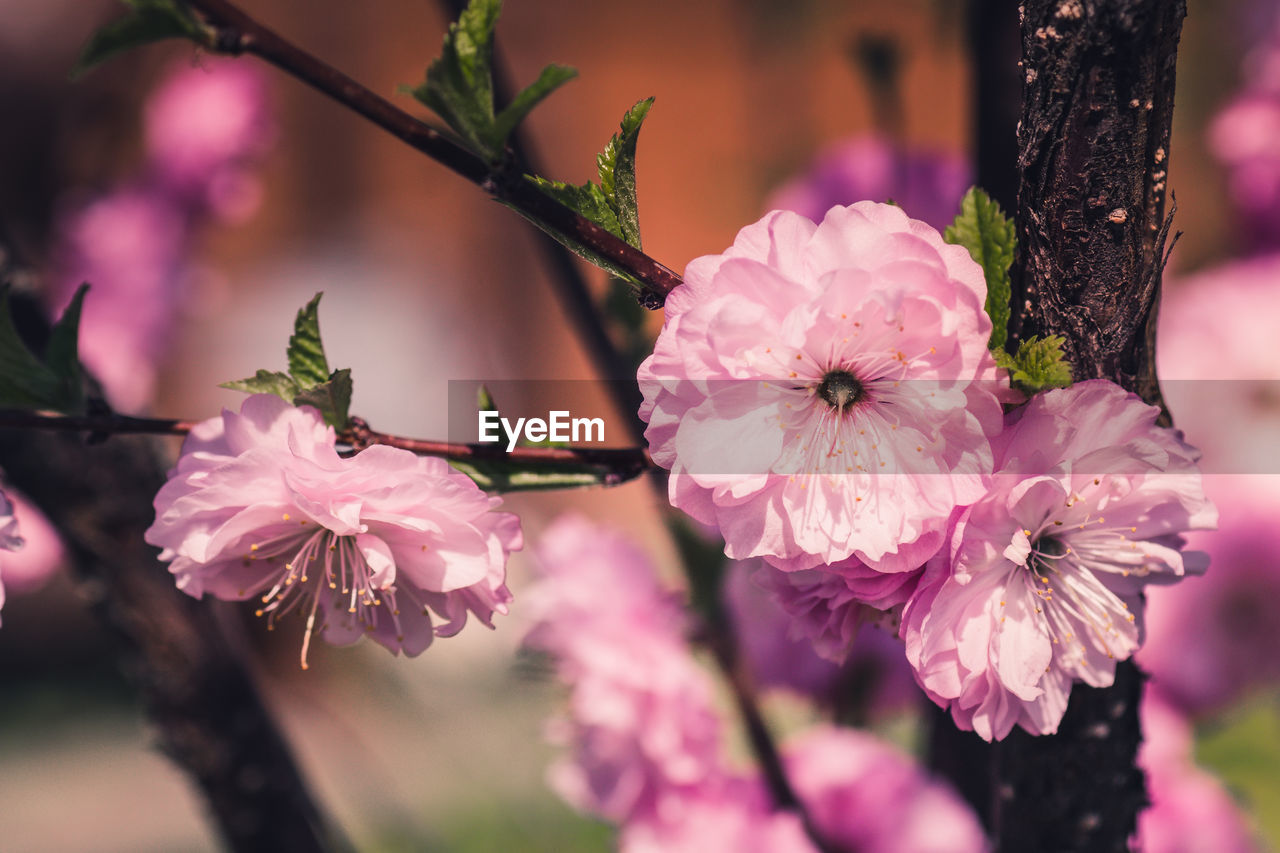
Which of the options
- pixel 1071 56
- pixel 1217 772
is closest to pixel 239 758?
pixel 1071 56

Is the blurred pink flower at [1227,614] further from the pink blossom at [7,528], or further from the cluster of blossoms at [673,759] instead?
the pink blossom at [7,528]

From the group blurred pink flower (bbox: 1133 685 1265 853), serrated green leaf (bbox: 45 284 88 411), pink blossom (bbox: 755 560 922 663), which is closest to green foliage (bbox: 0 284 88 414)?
serrated green leaf (bbox: 45 284 88 411)

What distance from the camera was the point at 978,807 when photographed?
1.60 feet

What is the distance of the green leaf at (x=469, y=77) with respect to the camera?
0.76 ft

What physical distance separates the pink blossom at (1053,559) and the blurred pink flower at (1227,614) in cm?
43

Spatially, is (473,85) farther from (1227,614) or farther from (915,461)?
(1227,614)

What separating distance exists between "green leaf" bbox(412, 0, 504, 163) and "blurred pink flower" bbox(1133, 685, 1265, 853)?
0.55 meters

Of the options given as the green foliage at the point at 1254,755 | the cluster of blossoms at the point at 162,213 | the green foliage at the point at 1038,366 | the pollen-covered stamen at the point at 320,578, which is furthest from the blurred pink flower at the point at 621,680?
the cluster of blossoms at the point at 162,213

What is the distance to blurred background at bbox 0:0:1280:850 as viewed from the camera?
0.73 metres

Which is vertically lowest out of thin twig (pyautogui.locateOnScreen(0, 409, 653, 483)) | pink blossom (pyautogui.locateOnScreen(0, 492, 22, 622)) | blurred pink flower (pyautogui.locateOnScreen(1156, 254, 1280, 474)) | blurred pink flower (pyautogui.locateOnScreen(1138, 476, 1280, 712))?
blurred pink flower (pyautogui.locateOnScreen(1138, 476, 1280, 712))

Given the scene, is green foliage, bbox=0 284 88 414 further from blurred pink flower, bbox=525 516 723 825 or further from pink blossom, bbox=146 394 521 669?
blurred pink flower, bbox=525 516 723 825

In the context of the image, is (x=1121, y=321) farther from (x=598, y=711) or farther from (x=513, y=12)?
(x=513, y=12)

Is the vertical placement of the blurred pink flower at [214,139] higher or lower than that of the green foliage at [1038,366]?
higher

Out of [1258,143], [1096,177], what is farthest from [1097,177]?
[1258,143]
